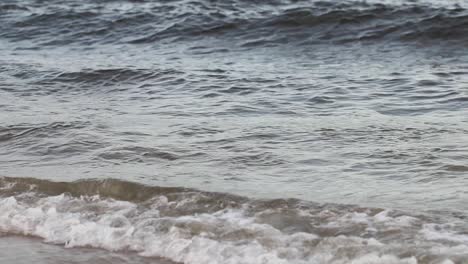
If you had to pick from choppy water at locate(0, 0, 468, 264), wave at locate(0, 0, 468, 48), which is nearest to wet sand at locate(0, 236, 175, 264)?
choppy water at locate(0, 0, 468, 264)

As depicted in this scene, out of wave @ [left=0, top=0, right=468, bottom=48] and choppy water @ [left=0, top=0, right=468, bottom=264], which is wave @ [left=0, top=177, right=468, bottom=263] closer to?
choppy water @ [left=0, top=0, right=468, bottom=264]

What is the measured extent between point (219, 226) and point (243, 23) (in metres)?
8.68

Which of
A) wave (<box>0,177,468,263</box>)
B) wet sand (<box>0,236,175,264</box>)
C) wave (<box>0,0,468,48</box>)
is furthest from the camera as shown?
wave (<box>0,0,468,48</box>)

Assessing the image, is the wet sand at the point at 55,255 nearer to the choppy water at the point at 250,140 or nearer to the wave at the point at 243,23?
the choppy water at the point at 250,140

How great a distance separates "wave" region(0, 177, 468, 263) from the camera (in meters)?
4.57

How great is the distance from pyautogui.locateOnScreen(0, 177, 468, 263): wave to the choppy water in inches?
0.5

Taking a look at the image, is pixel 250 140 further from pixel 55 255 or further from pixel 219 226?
pixel 55 255

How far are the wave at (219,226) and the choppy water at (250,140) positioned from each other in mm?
13

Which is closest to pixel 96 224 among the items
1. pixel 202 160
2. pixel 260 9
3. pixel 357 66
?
pixel 202 160

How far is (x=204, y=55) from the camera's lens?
11836mm

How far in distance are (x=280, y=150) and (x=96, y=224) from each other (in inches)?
72.8

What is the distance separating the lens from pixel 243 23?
13.4m

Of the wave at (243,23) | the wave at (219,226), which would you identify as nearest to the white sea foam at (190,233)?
the wave at (219,226)

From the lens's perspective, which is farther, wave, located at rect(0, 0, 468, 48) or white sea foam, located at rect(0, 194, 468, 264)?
wave, located at rect(0, 0, 468, 48)
